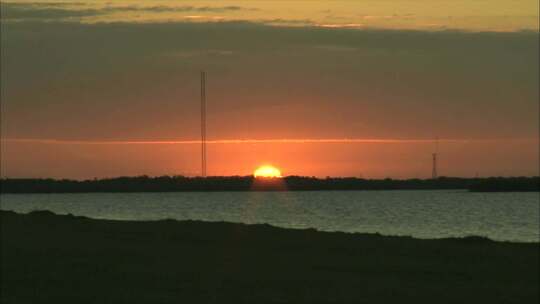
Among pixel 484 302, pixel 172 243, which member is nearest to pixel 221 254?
pixel 172 243

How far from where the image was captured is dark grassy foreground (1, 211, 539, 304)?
705 inches

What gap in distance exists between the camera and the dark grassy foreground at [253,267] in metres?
17.9

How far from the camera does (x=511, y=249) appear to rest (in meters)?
28.5

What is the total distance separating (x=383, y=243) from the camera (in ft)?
95.0

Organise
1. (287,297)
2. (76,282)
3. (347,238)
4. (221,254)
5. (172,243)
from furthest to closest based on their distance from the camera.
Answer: (347,238)
(172,243)
(221,254)
(76,282)
(287,297)

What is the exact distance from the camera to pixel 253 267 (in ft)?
71.8

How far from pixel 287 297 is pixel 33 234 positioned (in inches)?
535

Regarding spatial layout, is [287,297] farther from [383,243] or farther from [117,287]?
[383,243]

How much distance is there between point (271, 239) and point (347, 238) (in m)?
2.39

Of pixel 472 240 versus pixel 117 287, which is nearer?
pixel 117 287

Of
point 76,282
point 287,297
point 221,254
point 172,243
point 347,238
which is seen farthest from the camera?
point 347,238

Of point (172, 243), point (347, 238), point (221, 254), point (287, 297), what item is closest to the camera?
point (287, 297)

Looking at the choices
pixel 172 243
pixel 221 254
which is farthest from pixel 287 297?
pixel 172 243

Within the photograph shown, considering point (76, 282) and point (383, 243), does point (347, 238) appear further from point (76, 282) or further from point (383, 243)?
point (76, 282)
